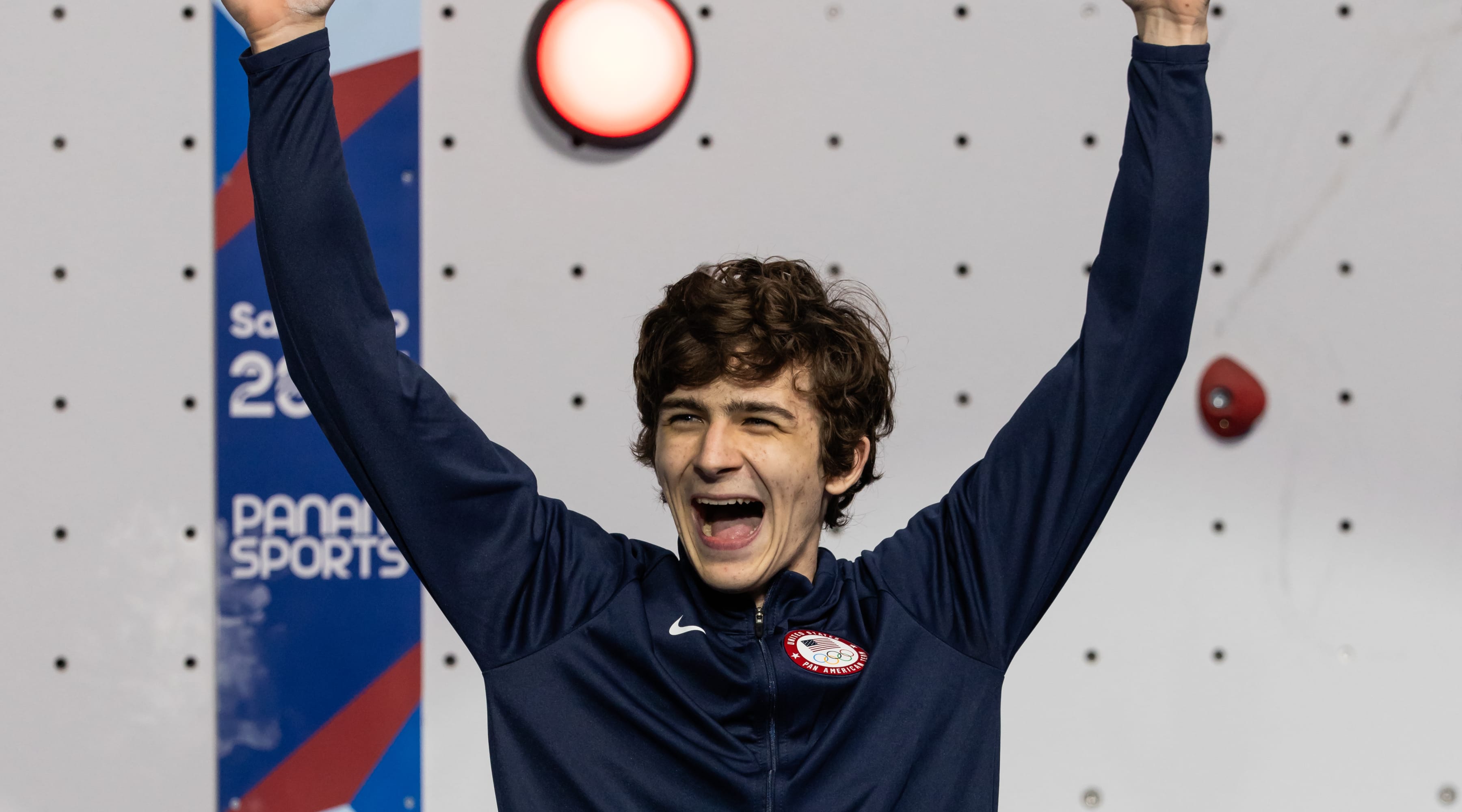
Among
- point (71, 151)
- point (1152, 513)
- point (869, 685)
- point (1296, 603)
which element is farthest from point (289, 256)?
point (1296, 603)

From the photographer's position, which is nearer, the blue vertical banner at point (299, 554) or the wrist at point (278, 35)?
the wrist at point (278, 35)

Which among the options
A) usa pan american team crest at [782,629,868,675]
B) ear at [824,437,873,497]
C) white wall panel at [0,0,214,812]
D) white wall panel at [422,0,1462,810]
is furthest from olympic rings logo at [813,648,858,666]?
white wall panel at [0,0,214,812]

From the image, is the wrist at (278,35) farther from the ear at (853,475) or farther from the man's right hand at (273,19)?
the ear at (853,475)

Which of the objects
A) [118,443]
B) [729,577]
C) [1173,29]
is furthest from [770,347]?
[118,443]

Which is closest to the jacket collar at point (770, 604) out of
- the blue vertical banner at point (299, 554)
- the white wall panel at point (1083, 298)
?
the white wall panel at point (1083, 298)

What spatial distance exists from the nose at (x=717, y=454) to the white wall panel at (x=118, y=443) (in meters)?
0.54

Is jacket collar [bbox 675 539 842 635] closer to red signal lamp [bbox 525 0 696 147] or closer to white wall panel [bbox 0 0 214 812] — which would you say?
red signal lamp [bbox 525 0 696 147]

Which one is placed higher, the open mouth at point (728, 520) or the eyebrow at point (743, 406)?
the eyebrow at point (743, 406)

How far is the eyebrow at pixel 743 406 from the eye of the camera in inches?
29.7

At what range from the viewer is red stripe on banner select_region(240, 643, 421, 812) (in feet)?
3.42

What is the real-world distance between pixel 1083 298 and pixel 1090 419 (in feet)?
1.09

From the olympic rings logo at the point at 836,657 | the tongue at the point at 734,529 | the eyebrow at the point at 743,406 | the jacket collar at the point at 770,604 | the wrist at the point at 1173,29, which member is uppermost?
the wrist at the point at 1173,29

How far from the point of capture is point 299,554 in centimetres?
105

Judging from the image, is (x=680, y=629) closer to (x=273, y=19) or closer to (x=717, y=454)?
(x=717, y=454)
